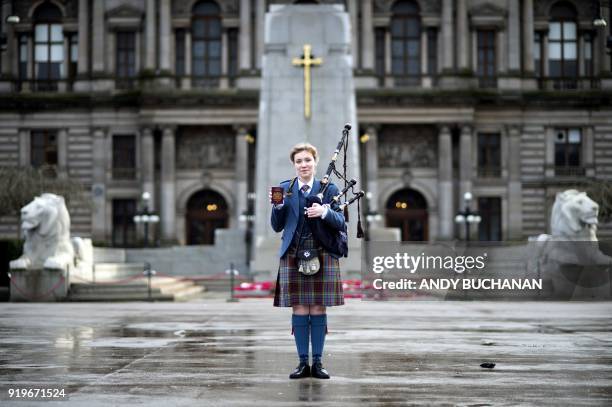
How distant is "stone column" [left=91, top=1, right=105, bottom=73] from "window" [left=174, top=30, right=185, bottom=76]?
15.5ft

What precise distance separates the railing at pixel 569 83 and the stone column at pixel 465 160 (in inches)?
277

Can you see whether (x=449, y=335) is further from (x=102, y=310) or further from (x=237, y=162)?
(x=237, y=162)

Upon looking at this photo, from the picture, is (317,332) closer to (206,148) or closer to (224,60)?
(206,148)

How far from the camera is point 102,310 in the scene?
26125 millimetres

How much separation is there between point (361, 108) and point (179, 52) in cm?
1240

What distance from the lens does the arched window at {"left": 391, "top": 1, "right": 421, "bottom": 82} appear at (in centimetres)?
7669

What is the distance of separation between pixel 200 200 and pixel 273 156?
127ft

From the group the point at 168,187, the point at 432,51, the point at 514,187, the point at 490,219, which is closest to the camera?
the point at 168,187

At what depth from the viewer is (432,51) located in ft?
252

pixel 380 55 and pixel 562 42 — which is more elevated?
pixel 562 42

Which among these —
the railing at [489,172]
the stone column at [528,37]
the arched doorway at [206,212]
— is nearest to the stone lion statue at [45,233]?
the arched doorway at [206,212]

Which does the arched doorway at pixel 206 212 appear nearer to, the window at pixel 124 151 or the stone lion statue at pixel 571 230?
the window at pixel 124 151

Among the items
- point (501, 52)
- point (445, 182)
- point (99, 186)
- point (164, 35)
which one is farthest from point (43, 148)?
point (501, 52)

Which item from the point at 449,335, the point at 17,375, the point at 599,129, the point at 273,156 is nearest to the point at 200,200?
the point at 599,129
